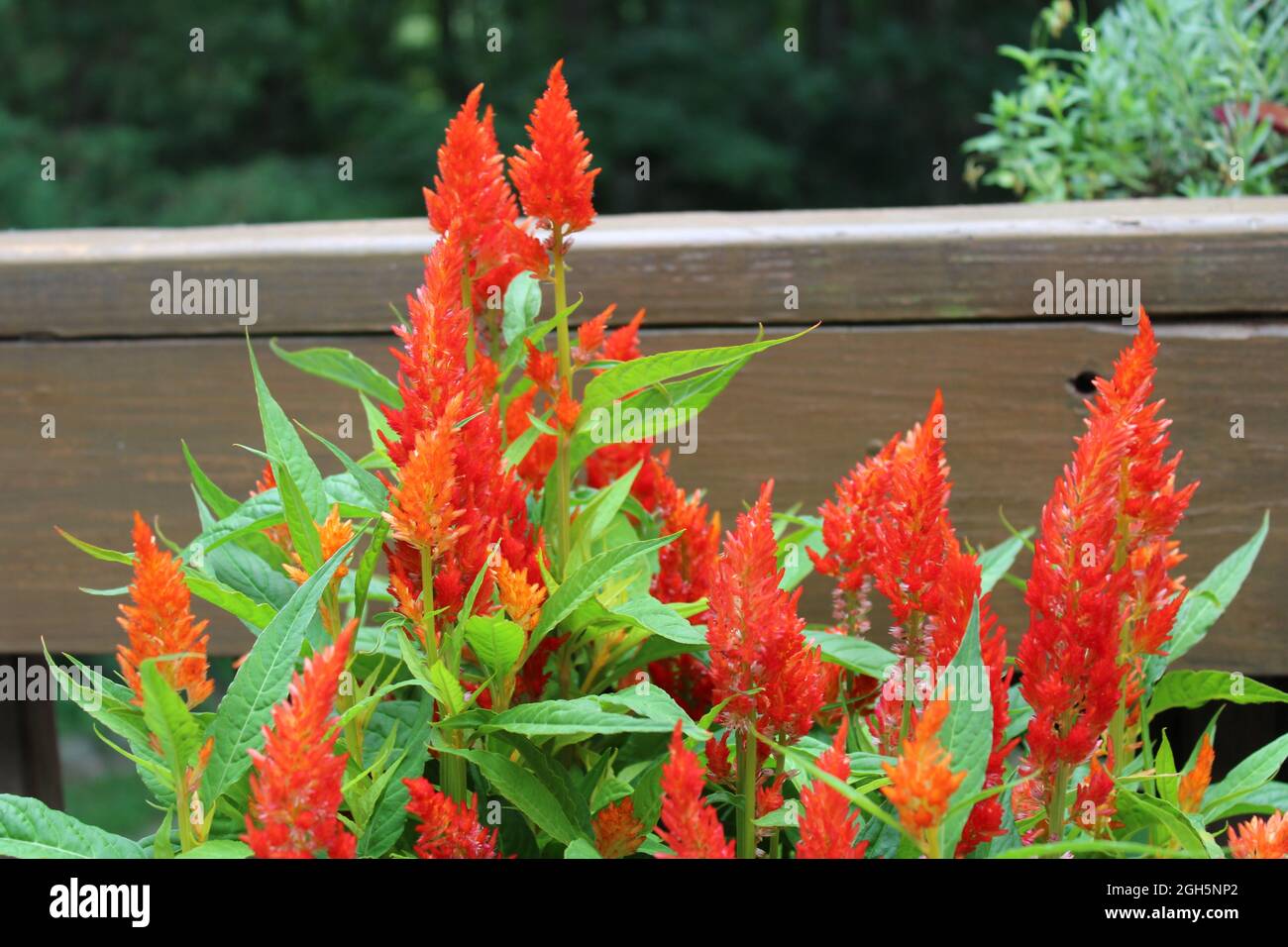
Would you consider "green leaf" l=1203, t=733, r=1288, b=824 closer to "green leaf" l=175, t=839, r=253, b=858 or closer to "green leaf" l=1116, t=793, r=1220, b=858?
"green leaf" l=1116, t=793, r=1220, b=858

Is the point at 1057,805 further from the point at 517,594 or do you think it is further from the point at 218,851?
the point at 218,851

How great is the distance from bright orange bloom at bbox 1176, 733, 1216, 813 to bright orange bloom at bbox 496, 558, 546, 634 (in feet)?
1.60

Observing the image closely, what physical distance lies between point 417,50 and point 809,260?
26.8 feet

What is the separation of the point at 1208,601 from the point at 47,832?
3.18 ft

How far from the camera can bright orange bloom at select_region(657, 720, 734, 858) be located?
0.66 m

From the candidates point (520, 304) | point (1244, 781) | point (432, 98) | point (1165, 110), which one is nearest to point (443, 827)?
point (520, 304)

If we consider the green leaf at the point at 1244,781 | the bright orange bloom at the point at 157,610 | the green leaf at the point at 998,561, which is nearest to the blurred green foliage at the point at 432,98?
the green leaf at the point at 998,561

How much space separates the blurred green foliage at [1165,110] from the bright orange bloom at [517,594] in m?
1.77

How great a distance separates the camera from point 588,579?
32.8 inches

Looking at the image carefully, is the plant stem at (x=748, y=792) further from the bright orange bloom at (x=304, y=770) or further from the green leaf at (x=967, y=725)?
the bright orange bloom at (x=304, y=770)
